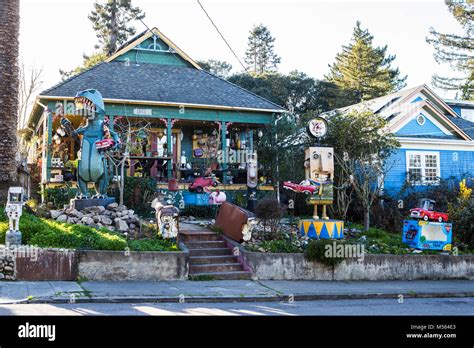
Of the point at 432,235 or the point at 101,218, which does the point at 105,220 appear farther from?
the point at 432,235

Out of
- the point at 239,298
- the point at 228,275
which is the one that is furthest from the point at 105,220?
the point at 239,298

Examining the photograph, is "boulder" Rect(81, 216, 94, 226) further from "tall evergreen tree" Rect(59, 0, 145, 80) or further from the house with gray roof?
"tall evergreen tree" Rect(59, 0, 145, 80)

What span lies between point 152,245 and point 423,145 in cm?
1567

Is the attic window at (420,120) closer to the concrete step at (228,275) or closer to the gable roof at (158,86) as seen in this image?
the gable roof at (158,86)

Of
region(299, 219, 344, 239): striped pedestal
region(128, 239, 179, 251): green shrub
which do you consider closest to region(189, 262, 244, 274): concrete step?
region(128, 239, 179, 251): green shrub

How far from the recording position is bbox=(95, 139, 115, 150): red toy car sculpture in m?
12.7

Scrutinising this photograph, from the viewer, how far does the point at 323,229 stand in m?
13.1

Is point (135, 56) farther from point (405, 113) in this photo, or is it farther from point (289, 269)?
point (289, 269)

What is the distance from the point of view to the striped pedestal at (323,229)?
43.0ft

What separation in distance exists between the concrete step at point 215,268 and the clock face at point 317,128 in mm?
4821

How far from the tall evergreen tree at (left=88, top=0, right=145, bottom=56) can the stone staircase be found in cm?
3028

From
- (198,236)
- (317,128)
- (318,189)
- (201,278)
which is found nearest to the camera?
(201,278)

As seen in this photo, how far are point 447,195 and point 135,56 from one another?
50.1 feet

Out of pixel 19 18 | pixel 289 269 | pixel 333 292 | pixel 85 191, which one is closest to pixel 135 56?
pixel 19 18
